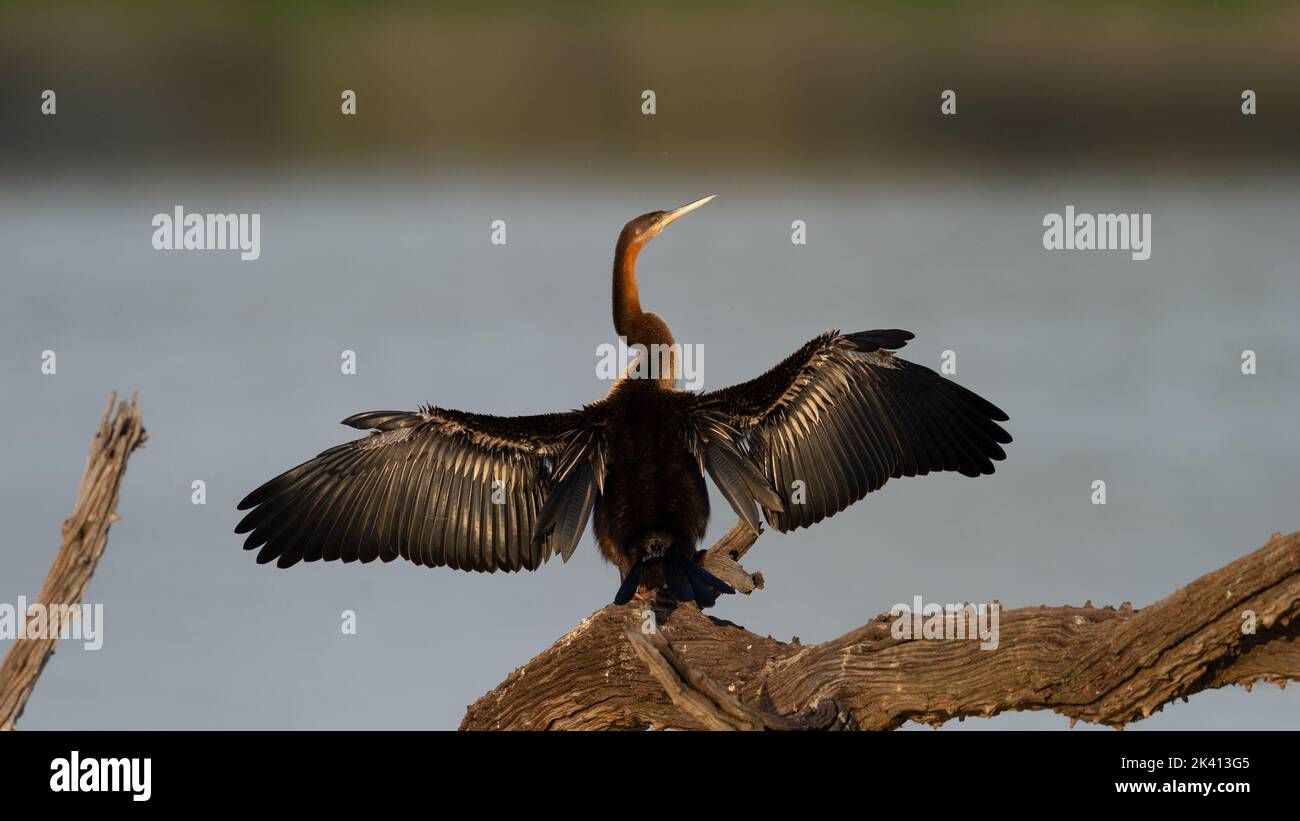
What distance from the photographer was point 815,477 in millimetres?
5020

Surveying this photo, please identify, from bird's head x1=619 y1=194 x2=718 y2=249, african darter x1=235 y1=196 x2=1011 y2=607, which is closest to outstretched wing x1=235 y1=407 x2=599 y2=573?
african darter x1=235 y1=196 x2=1011 y2=607

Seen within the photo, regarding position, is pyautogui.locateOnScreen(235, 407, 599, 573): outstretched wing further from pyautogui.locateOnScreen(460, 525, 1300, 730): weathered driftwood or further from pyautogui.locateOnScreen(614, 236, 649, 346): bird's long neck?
pyautogui.locateOnScreen(614, 236, 649, 346): bird's long neck

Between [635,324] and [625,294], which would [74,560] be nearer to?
[635,324]

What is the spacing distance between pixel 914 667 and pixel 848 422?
1200 mm

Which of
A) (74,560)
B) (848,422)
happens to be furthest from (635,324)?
(74,560)

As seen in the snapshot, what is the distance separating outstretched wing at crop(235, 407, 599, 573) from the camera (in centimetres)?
500

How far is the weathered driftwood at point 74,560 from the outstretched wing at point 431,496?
143 cm

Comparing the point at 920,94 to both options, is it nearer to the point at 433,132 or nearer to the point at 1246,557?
the point at 433,132

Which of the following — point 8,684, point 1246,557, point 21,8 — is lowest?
point 8,684

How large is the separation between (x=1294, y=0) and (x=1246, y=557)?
1233 centimetres

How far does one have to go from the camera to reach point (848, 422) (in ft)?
16.5

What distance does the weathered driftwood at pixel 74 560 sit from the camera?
3504mm

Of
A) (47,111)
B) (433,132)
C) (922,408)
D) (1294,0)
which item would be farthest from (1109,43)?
(922,408)

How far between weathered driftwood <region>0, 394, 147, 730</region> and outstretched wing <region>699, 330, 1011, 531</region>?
199 centimetres
